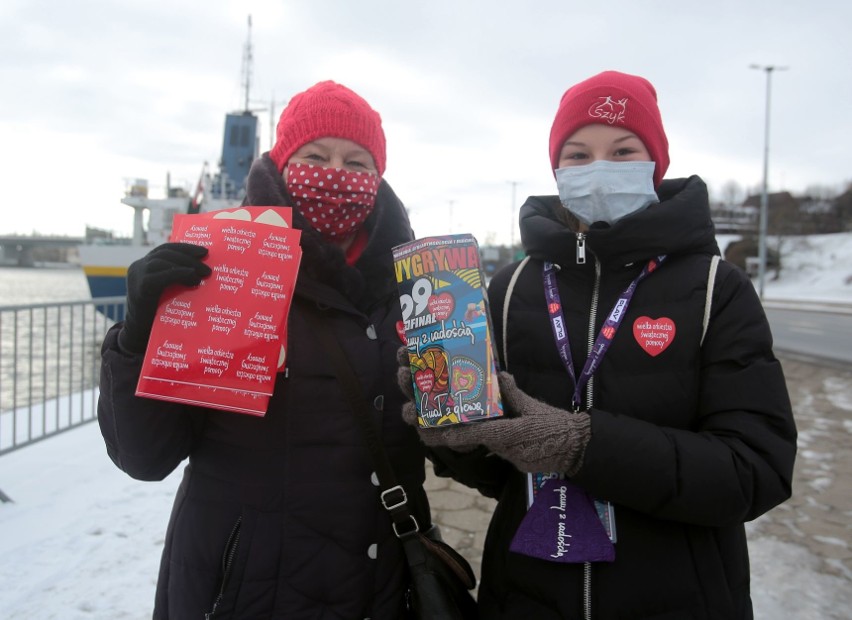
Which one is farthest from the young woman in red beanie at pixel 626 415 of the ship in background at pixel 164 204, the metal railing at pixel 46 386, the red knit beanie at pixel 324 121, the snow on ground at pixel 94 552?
the ship in background at pixel 164 204

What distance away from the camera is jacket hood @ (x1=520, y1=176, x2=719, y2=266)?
133 cm

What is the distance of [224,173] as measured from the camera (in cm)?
2025

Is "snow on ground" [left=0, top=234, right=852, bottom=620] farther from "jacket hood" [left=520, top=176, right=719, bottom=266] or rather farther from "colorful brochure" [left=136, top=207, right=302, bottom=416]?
"jacket hood" [left=520, top=176, right=719, bottom=266]

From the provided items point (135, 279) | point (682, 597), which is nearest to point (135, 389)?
point (135, 279)

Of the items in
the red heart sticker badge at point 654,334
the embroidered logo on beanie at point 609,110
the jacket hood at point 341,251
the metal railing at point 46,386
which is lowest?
the metal railing at point 46,386

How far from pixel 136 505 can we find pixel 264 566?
278 centimetres

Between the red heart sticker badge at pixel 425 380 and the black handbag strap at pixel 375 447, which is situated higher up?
the red heart sticker badge at pixel 425 380

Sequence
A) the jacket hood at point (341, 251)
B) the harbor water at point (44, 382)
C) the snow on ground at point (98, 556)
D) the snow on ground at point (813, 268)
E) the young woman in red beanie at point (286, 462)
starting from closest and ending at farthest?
the young woman in red beanie at point (286, 462), the jacket hood at point (341, 251), the snow on ground at point (98, 556), the harbor water at point (44, 382), the snow on ground at point (813, 268)

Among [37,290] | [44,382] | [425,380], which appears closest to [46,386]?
[44,382]

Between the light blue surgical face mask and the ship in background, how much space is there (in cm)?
1589

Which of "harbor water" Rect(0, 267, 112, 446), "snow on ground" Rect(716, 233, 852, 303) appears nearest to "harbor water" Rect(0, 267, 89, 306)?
"harbor water" Rect(0, 267, 112, 446)

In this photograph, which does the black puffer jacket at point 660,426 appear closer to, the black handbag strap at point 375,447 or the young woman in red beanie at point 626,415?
the young woman in red beanie at point 626,415

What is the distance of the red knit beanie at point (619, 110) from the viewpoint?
1.50 meters

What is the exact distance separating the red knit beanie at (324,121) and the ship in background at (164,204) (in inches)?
601
